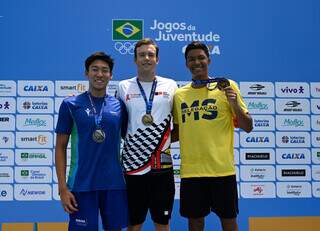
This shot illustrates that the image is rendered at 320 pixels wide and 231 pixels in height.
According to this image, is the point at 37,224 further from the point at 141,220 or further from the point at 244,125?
the point at 244,125

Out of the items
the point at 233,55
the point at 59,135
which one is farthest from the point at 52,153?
the point at 233,55

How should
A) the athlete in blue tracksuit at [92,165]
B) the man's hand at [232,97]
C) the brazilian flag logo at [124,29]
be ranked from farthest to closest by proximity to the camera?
1. the brazilian flag logo at [124,29]
2. the man's hand at [232,97]
3. the athlete in blue tracksuit at [92,165]

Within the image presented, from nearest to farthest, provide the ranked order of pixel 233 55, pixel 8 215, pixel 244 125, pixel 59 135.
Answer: pixel 59 135, pixel 244 125, pixel 8 215, pixel 233 55

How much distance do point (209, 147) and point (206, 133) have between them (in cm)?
9

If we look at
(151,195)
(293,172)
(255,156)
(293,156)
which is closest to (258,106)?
(255,156)

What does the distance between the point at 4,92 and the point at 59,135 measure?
1.33 metres

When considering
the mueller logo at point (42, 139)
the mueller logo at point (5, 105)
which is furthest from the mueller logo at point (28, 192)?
the mueller logo at point (5, 105)

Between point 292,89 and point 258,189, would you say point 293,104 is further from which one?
point 258,189

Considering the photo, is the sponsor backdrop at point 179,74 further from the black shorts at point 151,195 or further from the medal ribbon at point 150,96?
the black shorts at point 151,195

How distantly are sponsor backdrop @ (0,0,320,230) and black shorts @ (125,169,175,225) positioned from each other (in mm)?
979

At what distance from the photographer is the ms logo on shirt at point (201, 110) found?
238 cm

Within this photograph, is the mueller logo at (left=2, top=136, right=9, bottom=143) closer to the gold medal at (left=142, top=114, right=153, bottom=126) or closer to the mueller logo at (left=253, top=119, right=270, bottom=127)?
the gold medal at (left=142, top=114, right=153, bottom=126)

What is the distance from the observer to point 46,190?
3.27 m

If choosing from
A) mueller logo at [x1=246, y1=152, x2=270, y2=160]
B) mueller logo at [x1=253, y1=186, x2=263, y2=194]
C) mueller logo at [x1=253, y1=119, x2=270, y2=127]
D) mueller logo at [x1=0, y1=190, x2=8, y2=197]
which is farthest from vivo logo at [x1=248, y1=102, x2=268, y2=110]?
mueller logo at [x1=0, y1=190, x2=8, y2=197]
